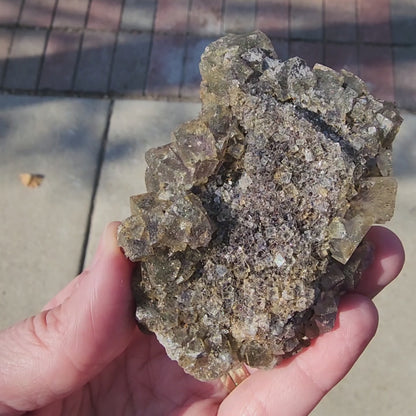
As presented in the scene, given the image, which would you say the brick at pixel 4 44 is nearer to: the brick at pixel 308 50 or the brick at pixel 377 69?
the brick at pixel 308 50

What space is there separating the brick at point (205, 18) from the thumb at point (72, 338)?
184cm

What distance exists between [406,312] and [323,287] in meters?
1.26

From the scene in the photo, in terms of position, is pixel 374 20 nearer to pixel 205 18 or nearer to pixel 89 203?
pixel 205 18

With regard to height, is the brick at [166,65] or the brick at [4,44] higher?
the brick at [166,65]

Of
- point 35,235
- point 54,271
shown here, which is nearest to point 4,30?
point 35,235

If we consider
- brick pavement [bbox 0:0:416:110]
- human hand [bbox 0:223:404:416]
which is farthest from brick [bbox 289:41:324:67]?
human hand [bbox 0:223:404:416]

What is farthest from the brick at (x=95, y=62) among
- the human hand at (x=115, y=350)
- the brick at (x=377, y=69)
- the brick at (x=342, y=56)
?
the human hand at (x=115, y=350)

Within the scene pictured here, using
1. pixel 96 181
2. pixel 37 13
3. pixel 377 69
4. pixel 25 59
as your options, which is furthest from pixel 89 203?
pixel 377 69

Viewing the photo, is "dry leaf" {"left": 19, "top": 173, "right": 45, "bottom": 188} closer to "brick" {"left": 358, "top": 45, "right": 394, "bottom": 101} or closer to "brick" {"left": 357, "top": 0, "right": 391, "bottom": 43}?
"brick" {"left": 358, "top": 45, "right": 394, "bottom": 101}

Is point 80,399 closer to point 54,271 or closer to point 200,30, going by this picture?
point 54,271

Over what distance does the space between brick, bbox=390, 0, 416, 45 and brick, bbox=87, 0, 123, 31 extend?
4.88 ft

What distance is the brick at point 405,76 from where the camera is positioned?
2.95 metres

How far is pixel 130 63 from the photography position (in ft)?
10.2

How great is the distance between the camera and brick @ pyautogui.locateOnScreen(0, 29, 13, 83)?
3.12 meters
